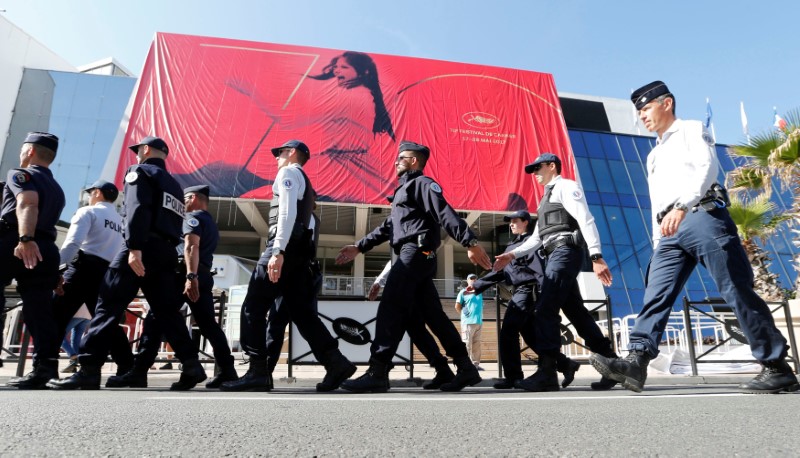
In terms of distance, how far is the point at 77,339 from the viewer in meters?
5.95

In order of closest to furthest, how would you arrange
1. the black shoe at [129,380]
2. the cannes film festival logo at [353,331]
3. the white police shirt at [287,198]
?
the white police shirt at [287,198], the black shoe at [129,380], the cannes film festival logo at [353,331]

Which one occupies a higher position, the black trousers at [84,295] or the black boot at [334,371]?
the black trousers at [84,295]

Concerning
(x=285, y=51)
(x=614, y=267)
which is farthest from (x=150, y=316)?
(x=614, y=267)

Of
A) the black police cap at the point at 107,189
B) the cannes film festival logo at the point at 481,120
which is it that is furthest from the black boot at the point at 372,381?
the cannes film festival logo at the point at 481,120

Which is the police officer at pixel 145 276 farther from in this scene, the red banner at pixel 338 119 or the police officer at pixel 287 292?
the red banner at pixel 338 119

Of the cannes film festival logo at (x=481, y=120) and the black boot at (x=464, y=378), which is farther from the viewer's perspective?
the cannes film festival logo at (x=481, y=120)

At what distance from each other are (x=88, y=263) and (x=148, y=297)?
0.88 metres

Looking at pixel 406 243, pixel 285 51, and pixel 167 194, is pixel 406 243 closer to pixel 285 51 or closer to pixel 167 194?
pixel 167 194

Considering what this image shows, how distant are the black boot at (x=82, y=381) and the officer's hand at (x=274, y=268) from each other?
55.8 inches

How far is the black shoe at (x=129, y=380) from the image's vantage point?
12.5 ft

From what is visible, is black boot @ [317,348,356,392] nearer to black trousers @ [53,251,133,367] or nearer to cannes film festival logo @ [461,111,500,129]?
black trousers @ [53,251,133,367]

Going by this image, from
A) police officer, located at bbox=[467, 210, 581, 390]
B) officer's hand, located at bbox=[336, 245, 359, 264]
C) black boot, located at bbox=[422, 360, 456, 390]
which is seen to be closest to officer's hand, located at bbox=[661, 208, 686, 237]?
police officer, located at bbox=[467, 210, 581, 390]

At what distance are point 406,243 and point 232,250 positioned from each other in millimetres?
25690

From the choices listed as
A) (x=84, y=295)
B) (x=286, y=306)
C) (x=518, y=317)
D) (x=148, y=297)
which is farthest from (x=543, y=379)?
(x=84, y=295)
